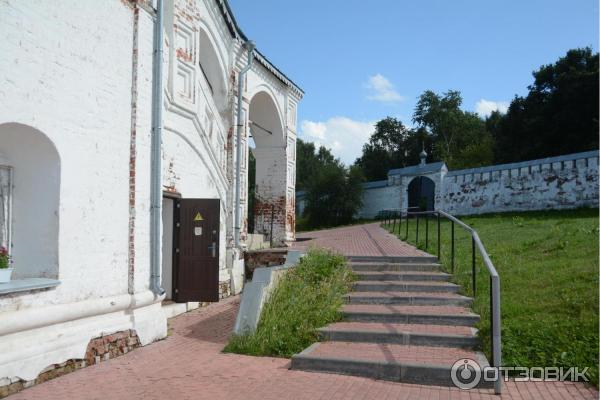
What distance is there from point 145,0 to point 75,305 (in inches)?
159

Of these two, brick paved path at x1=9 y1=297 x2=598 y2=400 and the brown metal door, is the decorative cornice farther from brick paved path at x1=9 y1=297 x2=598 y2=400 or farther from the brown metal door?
brick paved path at x1=9 y1=297 x2=598 y2=400

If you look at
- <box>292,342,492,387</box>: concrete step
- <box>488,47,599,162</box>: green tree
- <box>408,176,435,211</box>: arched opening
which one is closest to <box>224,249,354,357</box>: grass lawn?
<box>292,342,492,387</box>: concrete step

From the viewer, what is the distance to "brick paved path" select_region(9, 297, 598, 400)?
476 cm

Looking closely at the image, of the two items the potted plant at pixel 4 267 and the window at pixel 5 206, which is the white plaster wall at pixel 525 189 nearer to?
the window at pixel 5 206

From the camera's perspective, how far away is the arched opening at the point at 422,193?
25781 mm

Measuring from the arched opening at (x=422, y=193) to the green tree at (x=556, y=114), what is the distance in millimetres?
8651

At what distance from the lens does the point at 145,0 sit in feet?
23.1

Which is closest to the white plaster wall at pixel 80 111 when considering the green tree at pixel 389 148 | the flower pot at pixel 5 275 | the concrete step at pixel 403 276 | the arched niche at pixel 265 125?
the flower pot at pixel 5 275

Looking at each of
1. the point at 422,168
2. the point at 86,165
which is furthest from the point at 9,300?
the point at 422,168

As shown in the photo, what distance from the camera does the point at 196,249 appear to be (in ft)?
30.1

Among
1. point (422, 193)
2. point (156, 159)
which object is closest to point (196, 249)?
point (156, 159)

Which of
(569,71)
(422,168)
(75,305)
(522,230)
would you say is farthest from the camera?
(569,71)

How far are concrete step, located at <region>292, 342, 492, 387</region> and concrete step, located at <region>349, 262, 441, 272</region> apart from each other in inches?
113

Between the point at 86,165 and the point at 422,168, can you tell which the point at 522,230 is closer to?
the point at 86,165
